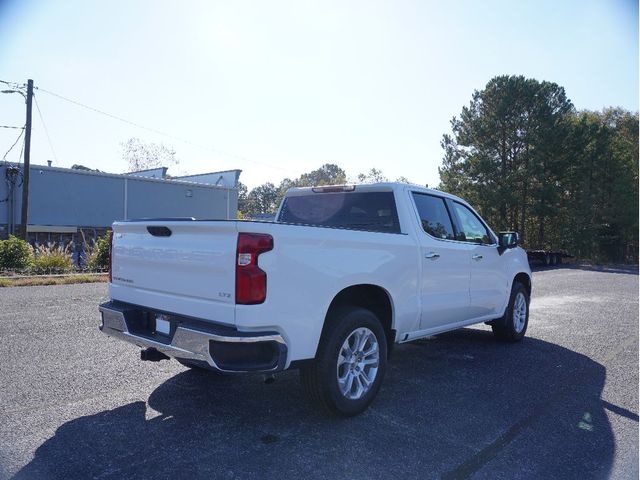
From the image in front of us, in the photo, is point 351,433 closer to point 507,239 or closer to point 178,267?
point 178,267

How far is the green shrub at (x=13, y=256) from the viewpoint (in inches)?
584

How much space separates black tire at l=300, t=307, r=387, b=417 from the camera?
370cm

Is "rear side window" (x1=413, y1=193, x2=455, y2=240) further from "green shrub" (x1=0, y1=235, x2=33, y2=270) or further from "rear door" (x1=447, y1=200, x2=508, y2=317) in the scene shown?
"green shrub" (x1=0, y1=235, x2=33, y2=270)

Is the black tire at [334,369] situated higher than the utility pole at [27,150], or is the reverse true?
the utility pole at [27,150]

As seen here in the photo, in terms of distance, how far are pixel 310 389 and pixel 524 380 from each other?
2.60 m

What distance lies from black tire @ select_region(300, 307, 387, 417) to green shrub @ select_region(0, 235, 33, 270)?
46.1 ft

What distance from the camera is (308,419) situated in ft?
13.0

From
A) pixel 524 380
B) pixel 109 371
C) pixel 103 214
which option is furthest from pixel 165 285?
pixel 103 214

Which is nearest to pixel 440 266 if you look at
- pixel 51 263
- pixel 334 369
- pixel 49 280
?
pixel 334 369

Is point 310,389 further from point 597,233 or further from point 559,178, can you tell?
point 597,233

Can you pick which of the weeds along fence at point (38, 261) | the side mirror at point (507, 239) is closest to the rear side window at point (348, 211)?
the side mirror at point (507, 239)

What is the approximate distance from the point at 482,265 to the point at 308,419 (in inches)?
120

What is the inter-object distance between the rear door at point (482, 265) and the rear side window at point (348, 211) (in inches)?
44.2

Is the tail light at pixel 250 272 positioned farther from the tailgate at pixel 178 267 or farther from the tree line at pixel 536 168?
the tree line at pixel 536 168
